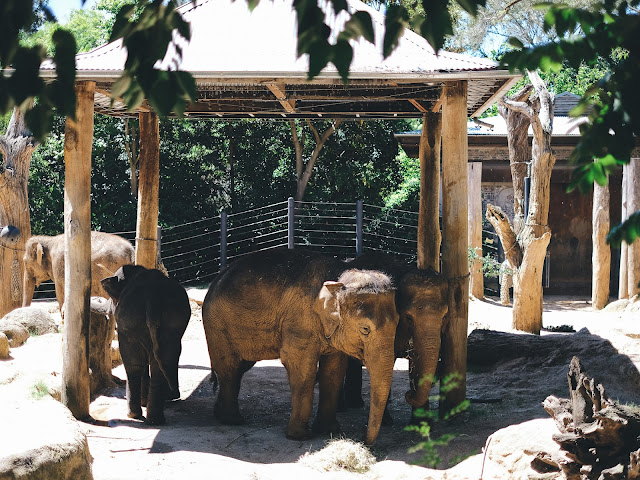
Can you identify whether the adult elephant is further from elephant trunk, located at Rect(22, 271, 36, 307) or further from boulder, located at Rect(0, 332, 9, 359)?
boulder, located at Rect(0, 332, 9, 359)

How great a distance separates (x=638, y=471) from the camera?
4895 millimetres

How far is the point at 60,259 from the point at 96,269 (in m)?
1.34

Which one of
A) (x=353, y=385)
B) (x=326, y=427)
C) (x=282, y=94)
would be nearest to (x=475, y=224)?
(x=353, y=385)

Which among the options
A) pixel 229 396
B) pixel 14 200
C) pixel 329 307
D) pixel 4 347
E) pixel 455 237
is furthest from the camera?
pixel 14 200

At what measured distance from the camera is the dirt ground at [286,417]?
6.65 m

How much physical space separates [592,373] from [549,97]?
5.46 m

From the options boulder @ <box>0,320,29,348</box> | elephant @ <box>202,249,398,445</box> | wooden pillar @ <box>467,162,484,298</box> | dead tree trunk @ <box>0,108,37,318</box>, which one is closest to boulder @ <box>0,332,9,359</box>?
boulder @ <box>0,320,29,348</box>

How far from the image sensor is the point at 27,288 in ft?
47.9

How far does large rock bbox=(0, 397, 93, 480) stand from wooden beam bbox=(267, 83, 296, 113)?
13.2 feet

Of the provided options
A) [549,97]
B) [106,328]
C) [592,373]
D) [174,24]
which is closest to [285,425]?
[106,328]

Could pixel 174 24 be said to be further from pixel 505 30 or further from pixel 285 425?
pixel 505 30

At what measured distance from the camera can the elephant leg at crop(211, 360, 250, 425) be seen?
8281mm

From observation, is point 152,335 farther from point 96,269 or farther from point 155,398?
point 96,269

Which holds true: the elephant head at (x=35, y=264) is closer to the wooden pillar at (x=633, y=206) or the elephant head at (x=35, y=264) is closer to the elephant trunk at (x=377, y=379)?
the elephant trunk at (x=377, y=379)
